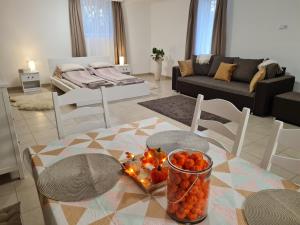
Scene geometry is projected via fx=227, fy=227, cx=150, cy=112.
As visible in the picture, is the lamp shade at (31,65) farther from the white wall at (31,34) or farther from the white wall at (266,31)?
the white wall at (266,31)

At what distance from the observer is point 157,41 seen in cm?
690

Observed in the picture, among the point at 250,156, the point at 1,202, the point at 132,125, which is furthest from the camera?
the point at 250,156

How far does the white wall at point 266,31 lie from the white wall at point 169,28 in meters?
1.48

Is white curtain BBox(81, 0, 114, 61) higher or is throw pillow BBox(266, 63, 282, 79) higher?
white curtain BBox(81, 0, 114, 61)

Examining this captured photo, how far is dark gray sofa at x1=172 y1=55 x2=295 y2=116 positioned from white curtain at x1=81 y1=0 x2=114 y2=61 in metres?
2.81

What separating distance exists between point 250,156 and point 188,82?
249cm

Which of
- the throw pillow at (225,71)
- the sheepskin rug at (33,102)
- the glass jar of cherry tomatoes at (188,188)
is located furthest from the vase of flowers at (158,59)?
the glass jar of cherry tomatoes at (188,188)

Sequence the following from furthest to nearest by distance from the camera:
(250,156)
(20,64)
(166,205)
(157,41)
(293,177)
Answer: (157,41) → (20,64) → (250,156) → (293,177) → (166,205)

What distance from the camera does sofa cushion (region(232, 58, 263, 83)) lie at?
4.04m

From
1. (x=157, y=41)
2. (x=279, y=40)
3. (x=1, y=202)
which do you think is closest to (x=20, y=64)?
(x=157, y=41)

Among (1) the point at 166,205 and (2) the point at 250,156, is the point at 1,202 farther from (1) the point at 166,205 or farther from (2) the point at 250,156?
(2) the point at 250,156

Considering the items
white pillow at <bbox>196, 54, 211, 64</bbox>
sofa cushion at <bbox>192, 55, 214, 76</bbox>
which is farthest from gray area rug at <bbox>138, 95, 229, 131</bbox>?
white pillow at <bbox>196, 54, 211, 64</bbox>

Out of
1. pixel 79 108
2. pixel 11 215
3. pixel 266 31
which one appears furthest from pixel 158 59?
pixel 11 215

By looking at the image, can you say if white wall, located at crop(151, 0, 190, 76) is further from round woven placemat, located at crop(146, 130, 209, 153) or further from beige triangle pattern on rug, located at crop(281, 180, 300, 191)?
beige triangle pattern on rug, located at crop(281, 180, 300, 191)
